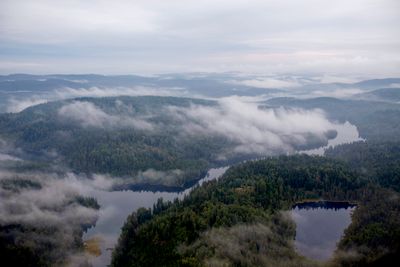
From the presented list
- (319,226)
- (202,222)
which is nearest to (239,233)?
(202,222)

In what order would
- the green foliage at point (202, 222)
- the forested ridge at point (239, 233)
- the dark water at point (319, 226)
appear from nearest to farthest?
the forested ridge at point (239, 233)
the green foliage at point (202, 222)
the dark water at point (319, 226)

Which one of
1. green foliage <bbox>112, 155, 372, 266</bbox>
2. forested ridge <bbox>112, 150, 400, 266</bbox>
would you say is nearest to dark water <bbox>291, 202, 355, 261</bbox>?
forested ridge <bbox>112, 150, 400, 266</bbox>

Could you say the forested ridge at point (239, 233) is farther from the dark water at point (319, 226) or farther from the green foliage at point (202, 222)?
the dark water at point (319, 226)

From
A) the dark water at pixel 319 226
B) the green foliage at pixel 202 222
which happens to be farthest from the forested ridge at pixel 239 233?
the dark water at pixel 319 226

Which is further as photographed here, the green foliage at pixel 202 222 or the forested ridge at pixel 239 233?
the green foliage at pixel 202 222

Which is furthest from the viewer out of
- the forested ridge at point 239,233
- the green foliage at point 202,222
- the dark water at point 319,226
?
the dark water at point 319,226

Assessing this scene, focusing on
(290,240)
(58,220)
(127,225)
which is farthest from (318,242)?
(58,220)

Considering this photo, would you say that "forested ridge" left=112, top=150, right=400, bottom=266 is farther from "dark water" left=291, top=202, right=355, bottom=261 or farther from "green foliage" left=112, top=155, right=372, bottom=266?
"dark water" left=291, top=202, right=355, bottom=261
